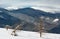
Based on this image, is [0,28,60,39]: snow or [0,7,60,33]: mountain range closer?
[0,28,60,39]: snow

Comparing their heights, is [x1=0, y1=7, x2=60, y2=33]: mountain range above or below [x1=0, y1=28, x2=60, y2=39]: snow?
above

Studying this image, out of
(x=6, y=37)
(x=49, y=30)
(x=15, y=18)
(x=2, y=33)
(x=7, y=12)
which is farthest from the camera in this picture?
(x=7, y=12)

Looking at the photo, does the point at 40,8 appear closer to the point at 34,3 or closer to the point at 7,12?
the point at 34,3

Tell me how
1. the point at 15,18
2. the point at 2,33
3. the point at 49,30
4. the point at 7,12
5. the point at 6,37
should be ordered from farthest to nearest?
the point at 7,12 → the point at 15,18 → the point at 49,30 → the point at 2,33 → the point at 6,37

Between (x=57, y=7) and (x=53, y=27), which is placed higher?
(x=57, y=7)

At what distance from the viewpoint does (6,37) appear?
10.9 ft

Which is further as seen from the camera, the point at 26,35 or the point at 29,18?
the point at 29,18

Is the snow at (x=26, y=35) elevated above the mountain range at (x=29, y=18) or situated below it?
below

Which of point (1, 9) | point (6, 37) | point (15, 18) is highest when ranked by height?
point (1, 9)

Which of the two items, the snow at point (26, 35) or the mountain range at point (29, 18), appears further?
the mountain range at point (29, 18)

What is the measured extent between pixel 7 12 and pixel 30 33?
1.73 meters

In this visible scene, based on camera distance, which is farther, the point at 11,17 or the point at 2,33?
the point at 11,17

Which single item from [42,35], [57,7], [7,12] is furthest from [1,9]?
[42,35]

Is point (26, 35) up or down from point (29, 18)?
down
